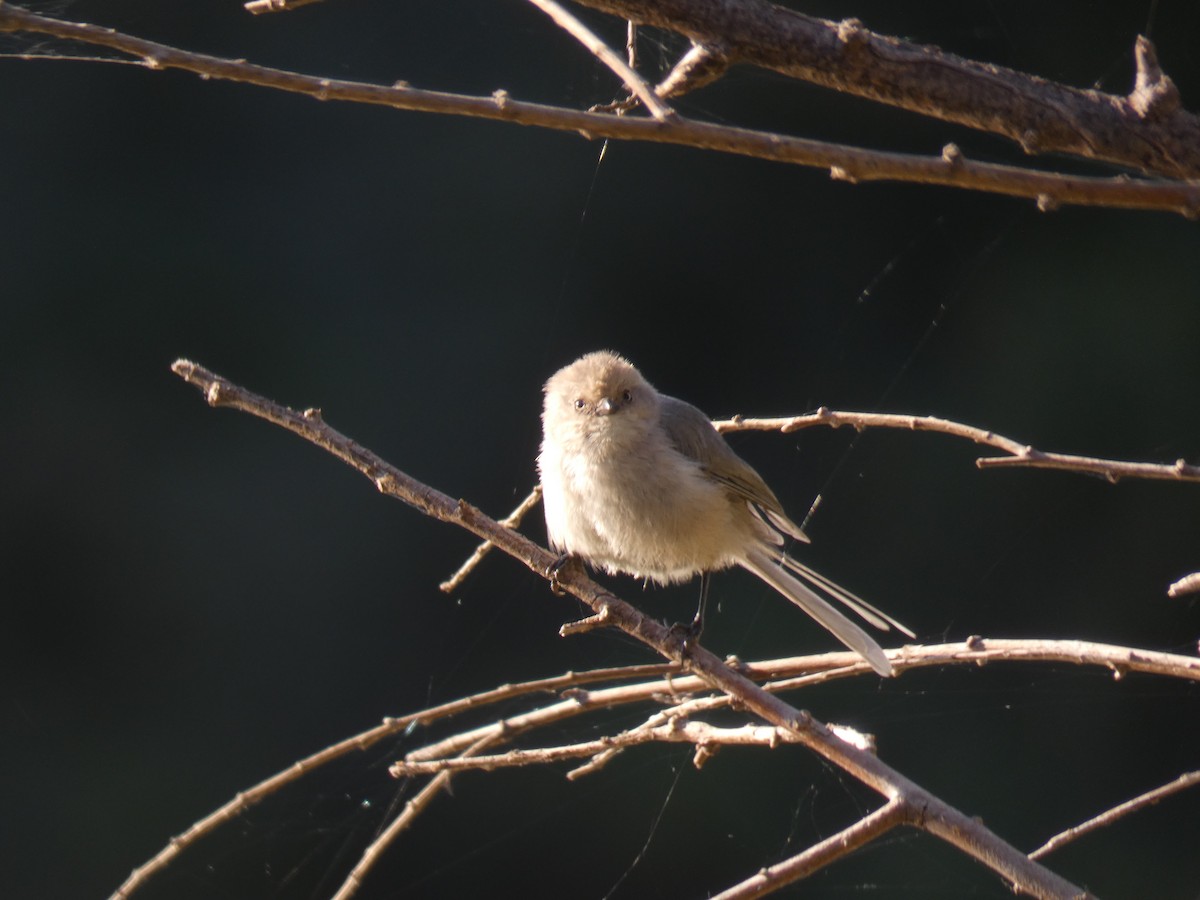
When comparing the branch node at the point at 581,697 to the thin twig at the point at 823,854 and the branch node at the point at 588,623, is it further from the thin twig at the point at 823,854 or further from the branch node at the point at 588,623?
the thin twig at the point at 823,854

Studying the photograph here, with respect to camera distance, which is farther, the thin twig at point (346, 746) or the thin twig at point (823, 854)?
the thin twig at point (346, 746)

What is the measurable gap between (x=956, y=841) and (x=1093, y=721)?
9.21 ft

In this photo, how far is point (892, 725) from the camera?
3.46 meters

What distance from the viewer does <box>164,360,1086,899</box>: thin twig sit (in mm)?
983

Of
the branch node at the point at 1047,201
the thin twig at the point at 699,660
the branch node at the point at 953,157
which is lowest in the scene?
the thin twig at the point at 699,660

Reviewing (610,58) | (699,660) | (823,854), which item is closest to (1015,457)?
(699,660)

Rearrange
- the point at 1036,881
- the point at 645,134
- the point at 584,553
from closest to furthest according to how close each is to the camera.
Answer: the point at 645,134 < the point at 1036,881 < the point at 584,553

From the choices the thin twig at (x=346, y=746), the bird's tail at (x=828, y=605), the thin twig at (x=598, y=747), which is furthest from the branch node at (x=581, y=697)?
the bird's tail at (x=828, y=605)

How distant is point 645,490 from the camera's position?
7.77 ft

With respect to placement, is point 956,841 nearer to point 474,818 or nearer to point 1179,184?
point 1179,184

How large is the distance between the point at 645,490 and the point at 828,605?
1.47 ft

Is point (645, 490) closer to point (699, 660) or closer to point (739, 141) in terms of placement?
point (699, 660)

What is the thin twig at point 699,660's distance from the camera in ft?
3.23

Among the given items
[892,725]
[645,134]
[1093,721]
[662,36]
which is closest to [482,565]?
[892,725]
